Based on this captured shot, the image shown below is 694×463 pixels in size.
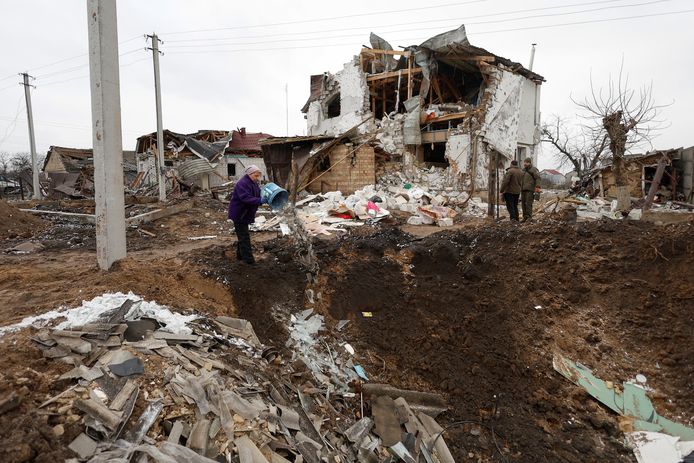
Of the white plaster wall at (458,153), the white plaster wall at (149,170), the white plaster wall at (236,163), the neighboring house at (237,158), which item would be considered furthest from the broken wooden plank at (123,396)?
the neighboring house at (237,158)

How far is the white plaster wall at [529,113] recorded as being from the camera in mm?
19047

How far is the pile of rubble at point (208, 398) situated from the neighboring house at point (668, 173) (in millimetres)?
18079

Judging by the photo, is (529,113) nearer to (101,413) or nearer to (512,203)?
(512,203)

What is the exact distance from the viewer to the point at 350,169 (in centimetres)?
1806

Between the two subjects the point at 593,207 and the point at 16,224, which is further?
the point at 593,207

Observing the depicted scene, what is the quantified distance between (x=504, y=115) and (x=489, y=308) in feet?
48.2

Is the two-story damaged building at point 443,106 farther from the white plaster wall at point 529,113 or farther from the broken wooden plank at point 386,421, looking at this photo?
the broken wooden plank at point 386,421

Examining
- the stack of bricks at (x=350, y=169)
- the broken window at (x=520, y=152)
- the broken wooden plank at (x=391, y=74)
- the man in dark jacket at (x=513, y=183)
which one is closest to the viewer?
the man in dark jacket at (x=513, y=183)

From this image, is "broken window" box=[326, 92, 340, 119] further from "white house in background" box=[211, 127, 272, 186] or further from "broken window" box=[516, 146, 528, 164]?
"broken window" box=[516, 146, 528, 164]

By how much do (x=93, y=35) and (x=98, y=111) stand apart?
3.11 ft

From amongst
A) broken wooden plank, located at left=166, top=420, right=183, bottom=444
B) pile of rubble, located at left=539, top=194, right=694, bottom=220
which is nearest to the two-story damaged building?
pile of rubble, located at left=539, top=194, right=694, bottom=220

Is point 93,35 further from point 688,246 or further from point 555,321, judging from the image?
point 688,246

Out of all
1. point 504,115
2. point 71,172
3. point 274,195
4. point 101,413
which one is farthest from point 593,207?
point 71,172

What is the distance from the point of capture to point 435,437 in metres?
4.17
